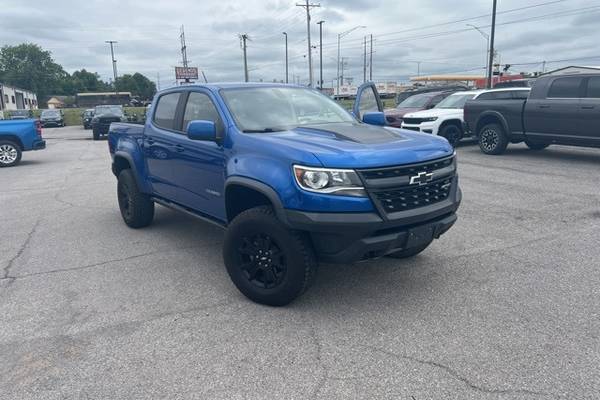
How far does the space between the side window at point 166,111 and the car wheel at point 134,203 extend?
3.24ft

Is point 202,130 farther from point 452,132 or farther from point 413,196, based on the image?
point 452,132

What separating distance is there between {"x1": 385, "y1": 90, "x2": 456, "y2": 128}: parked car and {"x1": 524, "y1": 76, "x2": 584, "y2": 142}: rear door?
430 centimetres

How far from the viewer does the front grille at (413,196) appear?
11.7 ft

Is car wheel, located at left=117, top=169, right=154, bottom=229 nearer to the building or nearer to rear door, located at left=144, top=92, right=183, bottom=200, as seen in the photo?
rear door, located at left=144, top=92, right=183, bottom=200

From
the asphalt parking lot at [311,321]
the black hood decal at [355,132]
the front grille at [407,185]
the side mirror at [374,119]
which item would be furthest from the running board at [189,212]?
the side mirror at [374,119]

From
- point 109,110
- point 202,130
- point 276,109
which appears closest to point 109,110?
point 109,110

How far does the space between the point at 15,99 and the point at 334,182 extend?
99.5m

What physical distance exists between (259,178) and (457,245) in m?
2.72

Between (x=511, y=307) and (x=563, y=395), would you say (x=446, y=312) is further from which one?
(x=563, y=395)

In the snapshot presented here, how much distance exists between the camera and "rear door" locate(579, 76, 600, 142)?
395 inches

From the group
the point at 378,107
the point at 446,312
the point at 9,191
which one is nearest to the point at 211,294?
the point at 446,312

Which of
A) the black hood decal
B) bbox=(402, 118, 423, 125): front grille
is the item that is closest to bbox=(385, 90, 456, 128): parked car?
bbox=(402, 118, 423, 125): front grille

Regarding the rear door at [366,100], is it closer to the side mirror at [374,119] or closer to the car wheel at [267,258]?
the side mirror at [374,119]

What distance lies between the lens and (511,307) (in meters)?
3.86
